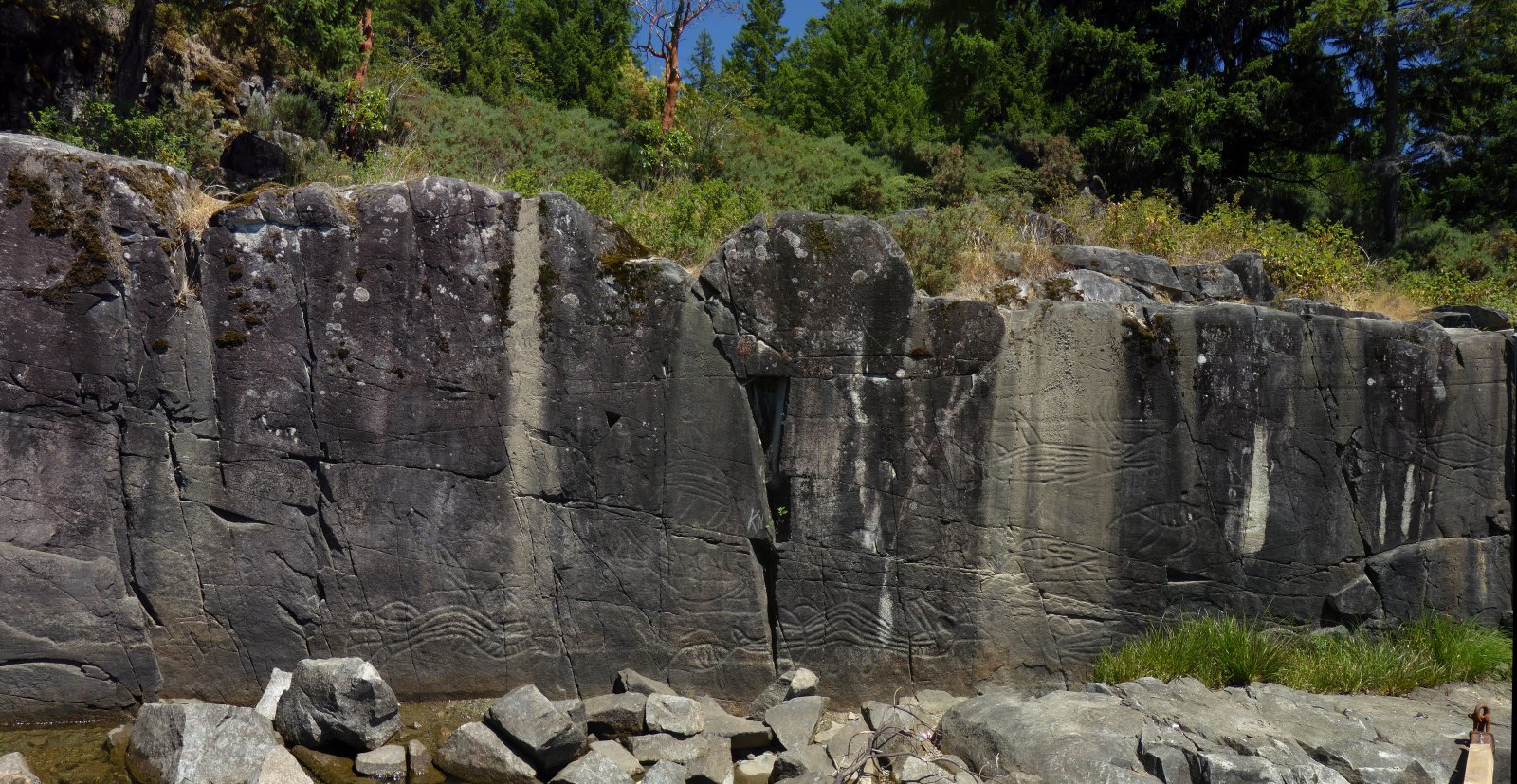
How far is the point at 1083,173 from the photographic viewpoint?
13.9m

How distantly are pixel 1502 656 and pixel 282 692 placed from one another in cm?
753

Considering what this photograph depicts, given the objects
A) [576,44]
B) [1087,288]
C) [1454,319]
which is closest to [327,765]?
[1087,288]

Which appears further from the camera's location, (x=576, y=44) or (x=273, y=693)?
(x=576, y=44)

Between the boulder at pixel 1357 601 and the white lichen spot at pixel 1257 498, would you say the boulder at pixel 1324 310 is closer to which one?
the white lichen spot at pixel 1257 498

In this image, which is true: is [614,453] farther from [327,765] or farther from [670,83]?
[670,83]

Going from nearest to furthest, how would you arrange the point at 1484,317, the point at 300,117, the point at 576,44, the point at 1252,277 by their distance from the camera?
1. the point at 1484,317
2. the point at 1252,277
3. the point at 300,117
4. the point at 576,44

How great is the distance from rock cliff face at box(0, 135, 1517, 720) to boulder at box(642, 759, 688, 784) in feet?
2.92

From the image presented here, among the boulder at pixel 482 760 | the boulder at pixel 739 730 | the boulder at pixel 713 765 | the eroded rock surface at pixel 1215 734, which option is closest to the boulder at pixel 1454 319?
the eroded rock surface at pixel 1215 734

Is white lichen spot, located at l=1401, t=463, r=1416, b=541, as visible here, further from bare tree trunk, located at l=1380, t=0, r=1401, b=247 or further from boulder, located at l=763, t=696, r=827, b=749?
bare tree trunk, located at l=1380, t=0, r=1401, b=247

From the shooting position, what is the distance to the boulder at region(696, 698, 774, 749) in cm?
547

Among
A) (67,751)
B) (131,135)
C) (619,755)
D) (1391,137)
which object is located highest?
(1391,137)

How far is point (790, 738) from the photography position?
216 inches

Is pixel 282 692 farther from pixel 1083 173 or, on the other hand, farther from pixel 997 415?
pixel 1083 173

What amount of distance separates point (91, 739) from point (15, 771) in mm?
668
